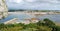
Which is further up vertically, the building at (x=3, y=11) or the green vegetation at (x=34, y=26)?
the building at (x=3, y=11)

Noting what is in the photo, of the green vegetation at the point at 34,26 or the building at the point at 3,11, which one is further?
the building at the point at 3,11

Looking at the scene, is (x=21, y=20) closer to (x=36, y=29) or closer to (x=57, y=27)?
(x=36, y=29)

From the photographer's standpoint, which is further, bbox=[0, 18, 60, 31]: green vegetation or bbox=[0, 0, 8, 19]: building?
bbox=[0, 0, 8, 19]: building

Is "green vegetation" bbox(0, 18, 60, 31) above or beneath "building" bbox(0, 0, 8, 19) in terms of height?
beneath

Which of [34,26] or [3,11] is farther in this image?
[3,11]

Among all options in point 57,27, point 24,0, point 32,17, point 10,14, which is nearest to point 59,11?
point 57,27

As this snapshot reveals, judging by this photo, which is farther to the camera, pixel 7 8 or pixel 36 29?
pixel 7 8

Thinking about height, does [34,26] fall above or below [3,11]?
below

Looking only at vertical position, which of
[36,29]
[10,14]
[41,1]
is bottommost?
[36,29]
